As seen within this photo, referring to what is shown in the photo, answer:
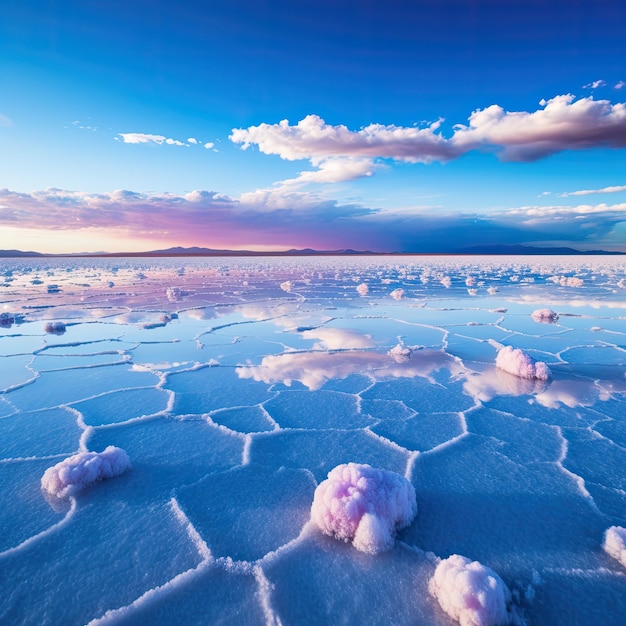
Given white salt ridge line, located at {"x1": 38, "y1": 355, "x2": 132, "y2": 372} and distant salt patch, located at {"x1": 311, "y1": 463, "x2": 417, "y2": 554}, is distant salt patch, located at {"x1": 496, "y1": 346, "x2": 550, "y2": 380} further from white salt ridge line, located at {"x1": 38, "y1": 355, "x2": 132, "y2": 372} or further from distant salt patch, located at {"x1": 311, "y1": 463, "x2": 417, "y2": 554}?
white salt ridge line, located at {"x1": 38, "y1": 355, "x2": 132, "y2": 372}

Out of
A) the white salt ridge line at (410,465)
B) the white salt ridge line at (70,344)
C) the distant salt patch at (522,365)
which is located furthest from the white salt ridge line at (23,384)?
the distant salt patch at (522,365)

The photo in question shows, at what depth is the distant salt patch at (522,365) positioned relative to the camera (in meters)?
4.43

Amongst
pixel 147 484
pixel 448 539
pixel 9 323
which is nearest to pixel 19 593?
pixel 147 484

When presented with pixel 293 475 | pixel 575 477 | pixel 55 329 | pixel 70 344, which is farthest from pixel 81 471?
pixel 55 329

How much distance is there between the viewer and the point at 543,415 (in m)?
3.46

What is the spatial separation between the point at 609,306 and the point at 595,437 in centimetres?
877

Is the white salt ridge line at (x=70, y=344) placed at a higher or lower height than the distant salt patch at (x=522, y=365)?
lower

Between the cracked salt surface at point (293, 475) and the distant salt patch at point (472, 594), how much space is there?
59 mm

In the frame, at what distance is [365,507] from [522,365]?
3.35 meters

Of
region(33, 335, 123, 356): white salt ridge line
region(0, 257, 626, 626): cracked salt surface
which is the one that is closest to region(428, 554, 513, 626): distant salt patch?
region(0, 257, 626, 626): cracked salt surface

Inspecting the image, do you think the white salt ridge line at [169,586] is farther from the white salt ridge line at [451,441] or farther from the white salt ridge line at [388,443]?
the white salt ridge line at [451,441]

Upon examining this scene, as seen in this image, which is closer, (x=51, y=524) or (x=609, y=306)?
(x=51, y=524)

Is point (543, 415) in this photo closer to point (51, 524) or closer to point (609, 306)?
point (51, 524)

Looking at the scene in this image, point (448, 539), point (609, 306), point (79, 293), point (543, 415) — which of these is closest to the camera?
point (448, 539)
